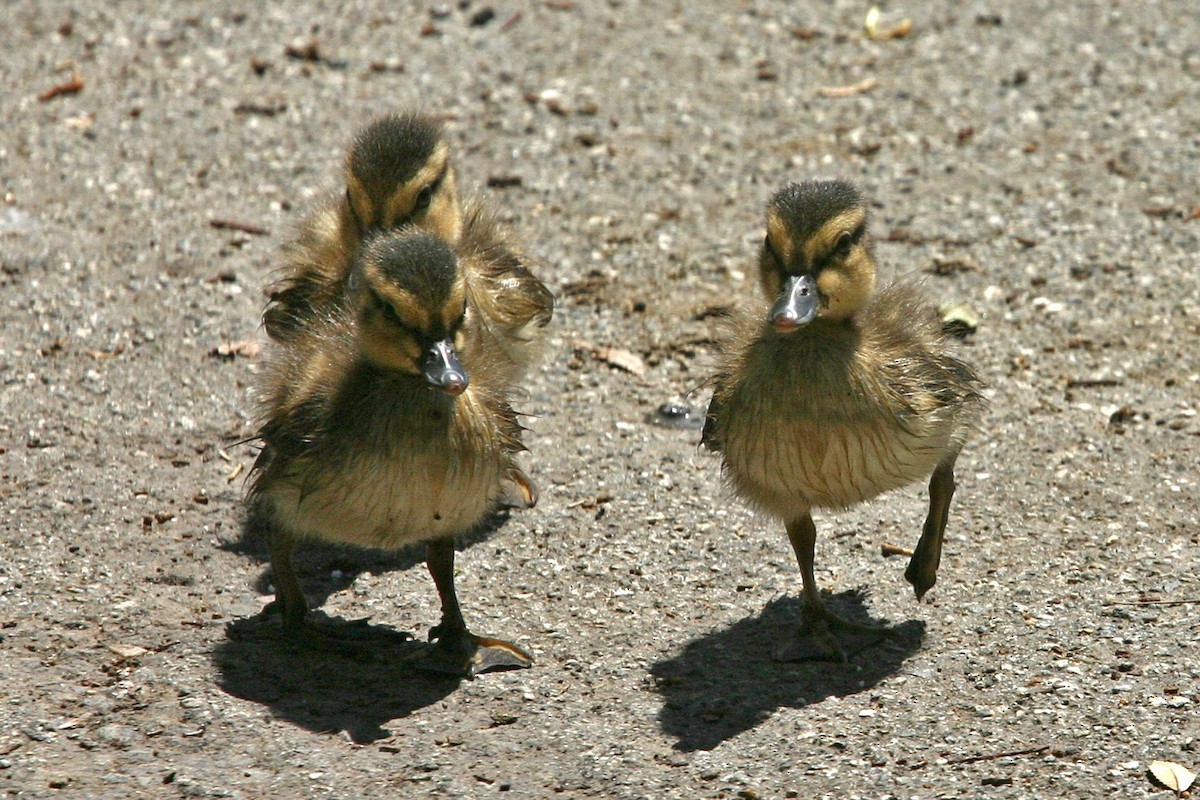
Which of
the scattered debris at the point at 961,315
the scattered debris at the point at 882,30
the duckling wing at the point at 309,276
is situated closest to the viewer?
the duckling wing at the point at 309,276

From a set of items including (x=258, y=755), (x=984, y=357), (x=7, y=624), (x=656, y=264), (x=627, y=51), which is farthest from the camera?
(x=627, y=51)

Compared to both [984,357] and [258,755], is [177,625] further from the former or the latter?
[984,357]

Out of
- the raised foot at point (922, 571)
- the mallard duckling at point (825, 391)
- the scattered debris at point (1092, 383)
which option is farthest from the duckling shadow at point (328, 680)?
the scattered debris at point (1092, 383)

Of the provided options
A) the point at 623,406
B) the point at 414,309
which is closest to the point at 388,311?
the point at 414,309

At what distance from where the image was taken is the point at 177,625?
223 inches

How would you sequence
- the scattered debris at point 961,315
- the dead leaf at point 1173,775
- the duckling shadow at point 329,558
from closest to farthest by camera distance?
the dead leaf at point 1173,775, the duckling shadow at point 329,558, the scattered debris at point 961,315

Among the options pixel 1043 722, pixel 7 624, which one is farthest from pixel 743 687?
pixel 7 624

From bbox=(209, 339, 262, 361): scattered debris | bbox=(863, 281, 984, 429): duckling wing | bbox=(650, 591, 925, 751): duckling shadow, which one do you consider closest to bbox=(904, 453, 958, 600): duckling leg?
bbox=(650, 591, 925, 751): duckling shadow

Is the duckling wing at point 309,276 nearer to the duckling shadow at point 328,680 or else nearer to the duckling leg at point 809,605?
the duckling shadow at point 328,680

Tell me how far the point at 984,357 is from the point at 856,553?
5.80ft

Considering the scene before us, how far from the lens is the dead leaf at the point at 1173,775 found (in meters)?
4.66

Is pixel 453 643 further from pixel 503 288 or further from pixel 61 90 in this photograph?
pixel 61 90

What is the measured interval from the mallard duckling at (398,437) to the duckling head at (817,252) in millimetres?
1088

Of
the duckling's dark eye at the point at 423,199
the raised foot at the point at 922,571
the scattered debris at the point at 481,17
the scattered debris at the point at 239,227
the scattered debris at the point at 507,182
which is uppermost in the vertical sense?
the duckling's dark eye at the point at 423,199
